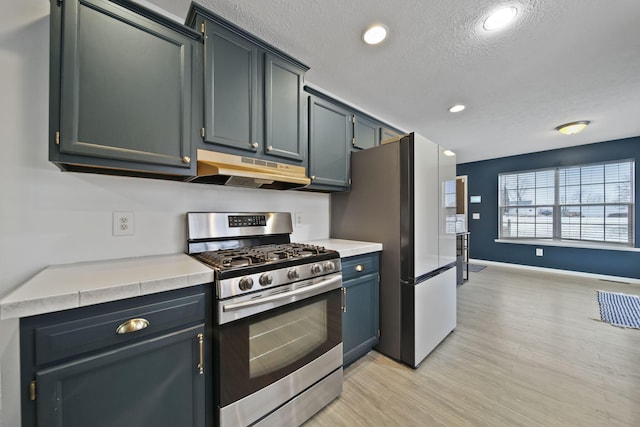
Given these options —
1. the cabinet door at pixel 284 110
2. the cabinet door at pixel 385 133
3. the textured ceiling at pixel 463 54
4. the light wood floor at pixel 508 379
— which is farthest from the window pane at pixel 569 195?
the cabinet door at pixel 284 110

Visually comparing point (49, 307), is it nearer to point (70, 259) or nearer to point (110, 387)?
point (110, 387)

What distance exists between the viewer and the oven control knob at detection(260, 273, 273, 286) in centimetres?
125

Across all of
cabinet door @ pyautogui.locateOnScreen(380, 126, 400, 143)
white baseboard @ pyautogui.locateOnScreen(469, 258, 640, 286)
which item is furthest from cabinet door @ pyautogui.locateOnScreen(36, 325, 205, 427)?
white baseboard @ pyautogui.locateOnScreen(469, 258, 640, 286)

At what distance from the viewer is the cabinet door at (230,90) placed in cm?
143

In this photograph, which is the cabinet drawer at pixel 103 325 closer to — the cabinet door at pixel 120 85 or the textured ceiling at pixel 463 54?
the cabinet door at pixel 120 85

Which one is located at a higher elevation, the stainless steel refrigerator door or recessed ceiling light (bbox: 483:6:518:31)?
recessed ceiling light (bbox: 483:6:518:31)

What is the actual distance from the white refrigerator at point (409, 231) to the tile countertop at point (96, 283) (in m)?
1.44

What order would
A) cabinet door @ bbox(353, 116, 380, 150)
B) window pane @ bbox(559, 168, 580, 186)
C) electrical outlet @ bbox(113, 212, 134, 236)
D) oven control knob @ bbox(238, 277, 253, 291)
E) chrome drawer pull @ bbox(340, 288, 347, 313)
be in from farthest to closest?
window pane @ bbox(559, 168, 580, 186), cabinet door @ bbox(353, 116, 380, 150), chrome drawer pull @ bbox(340, 288, 347, 313), electrical outlet @ bbox(113, 212, 134, 236), oven control knob @ bbox(238, 277, 253, 291)

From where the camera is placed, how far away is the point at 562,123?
3334mm

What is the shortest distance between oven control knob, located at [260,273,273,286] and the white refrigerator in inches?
44.9

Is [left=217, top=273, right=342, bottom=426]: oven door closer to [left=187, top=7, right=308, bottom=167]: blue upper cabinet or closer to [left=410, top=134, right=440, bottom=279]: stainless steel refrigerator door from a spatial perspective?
[left=410, top=134, right=440, bottom=279]: stainless steel refrigerator door

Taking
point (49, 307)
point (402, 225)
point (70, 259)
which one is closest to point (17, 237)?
point (70, 259)

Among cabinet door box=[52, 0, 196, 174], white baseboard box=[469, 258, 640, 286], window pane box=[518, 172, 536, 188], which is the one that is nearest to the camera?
cabinet door box=[52, 0, 196, 174]

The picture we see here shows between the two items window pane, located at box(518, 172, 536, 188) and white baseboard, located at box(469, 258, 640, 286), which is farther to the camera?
window pane, located at box(518, 172, 536, 188)
